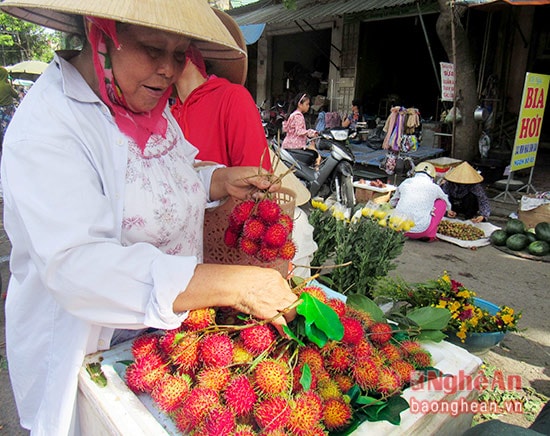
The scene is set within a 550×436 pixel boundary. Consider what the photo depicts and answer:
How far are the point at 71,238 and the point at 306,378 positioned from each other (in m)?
0.52

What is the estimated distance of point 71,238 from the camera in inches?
28.5

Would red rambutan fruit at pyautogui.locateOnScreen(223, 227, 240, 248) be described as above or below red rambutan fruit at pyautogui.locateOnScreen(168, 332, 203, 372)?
above

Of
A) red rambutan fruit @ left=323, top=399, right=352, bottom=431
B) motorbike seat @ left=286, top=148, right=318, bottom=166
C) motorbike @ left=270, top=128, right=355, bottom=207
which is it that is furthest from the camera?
motorbike seat @ left=286, top=148, right=318, bottom=166

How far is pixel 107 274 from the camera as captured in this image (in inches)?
28.9

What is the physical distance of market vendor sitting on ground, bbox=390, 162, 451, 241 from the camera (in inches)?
175

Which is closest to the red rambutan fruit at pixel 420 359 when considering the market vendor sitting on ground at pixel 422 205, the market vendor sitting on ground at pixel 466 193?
the market vendor sitting on ground at pixel 422 205

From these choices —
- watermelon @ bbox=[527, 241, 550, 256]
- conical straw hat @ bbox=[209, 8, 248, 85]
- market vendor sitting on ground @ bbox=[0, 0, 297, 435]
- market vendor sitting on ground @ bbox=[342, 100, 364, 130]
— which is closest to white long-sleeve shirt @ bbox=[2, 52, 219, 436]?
market vendor sitting on ground @ bbox=[0, 0, 297, 435]

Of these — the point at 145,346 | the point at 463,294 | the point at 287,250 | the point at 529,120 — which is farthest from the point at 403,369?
the point at 529,120

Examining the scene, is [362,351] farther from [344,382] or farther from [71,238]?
[71,238]

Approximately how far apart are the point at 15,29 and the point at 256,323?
26.0 metres

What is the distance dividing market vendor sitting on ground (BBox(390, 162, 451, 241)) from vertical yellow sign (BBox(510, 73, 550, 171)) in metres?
1.27

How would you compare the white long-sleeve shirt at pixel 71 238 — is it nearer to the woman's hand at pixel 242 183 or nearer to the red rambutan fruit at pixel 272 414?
the red rambutan fruit at pixel 272 414

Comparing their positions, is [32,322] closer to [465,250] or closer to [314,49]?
[465,250]

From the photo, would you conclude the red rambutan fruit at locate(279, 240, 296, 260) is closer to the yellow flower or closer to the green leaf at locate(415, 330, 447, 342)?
the green leaf at locate(415, 330, 447, 342)
